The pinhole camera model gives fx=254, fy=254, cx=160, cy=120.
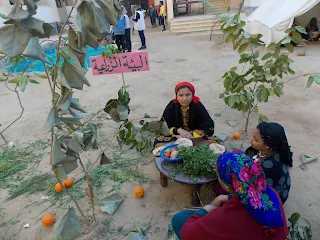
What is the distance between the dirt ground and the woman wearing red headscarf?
54 cm

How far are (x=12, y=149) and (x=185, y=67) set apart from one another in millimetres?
4620

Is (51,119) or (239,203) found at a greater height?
(51,119)

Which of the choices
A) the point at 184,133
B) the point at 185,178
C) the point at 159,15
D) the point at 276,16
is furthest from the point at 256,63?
the point at 159,15

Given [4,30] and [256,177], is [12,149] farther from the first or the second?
[256,177]

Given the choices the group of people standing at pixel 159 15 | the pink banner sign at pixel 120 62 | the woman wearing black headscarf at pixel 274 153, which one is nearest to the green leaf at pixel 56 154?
the woman wearing black headscarf at pixel 274 153

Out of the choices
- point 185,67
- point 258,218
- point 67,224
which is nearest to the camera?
point 258,218

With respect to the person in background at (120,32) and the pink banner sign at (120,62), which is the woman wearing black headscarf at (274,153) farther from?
the person in background at (120,32)

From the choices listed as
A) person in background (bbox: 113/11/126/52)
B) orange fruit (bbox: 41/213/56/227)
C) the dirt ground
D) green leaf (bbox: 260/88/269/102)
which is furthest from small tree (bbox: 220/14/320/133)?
person in background (bbox: 113/11/126/52)

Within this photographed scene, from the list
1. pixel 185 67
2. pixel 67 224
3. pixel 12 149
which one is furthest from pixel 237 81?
pixel 185 67

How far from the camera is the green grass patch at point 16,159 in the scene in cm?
302

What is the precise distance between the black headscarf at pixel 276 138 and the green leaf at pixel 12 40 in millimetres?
1590

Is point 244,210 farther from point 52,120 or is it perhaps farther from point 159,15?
point 159,15

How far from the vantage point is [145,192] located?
2664 millimetres

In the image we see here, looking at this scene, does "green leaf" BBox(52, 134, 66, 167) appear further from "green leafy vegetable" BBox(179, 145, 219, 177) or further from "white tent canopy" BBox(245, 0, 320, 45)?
"white tent canopy" BBox(245, 0, 320, 45)
